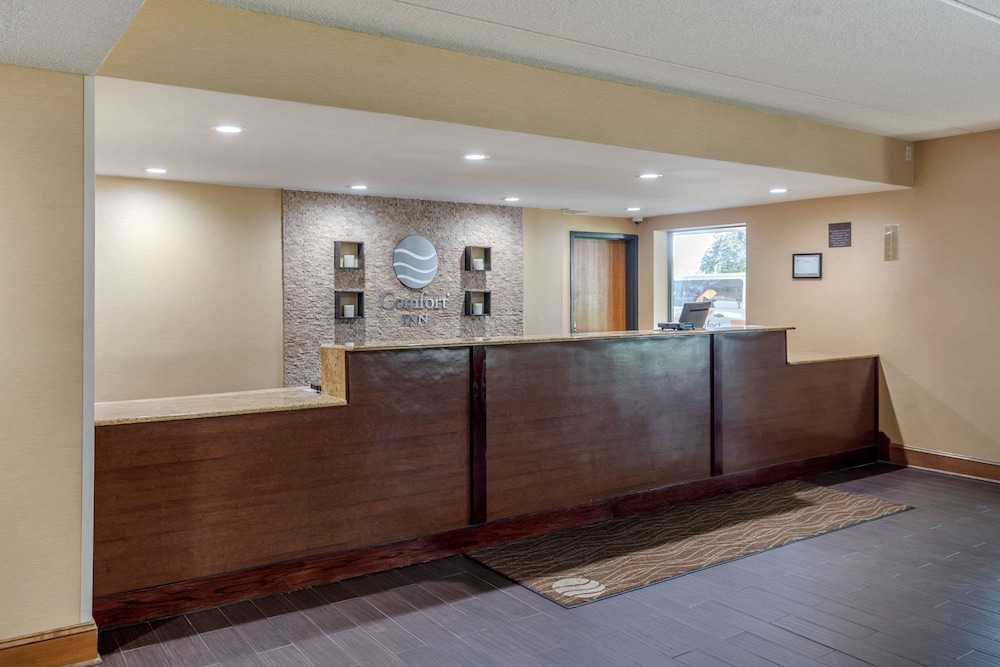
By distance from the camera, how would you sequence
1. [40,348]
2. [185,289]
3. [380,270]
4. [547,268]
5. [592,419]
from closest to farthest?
1. [40,348]
2. [592,419]
3. [185,289]
4. [380,270]
5. [547,268]

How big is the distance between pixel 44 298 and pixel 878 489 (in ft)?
18.0

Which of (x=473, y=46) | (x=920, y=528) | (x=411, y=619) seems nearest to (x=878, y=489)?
(x=920, y=528)

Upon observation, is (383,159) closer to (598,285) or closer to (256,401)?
(256,401)

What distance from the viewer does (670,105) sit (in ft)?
15.7

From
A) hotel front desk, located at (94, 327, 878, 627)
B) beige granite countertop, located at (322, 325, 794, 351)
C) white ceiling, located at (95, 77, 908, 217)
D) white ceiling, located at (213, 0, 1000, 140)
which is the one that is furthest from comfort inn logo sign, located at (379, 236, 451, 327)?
white ceiling, located at (213, 0, 1000, 140)

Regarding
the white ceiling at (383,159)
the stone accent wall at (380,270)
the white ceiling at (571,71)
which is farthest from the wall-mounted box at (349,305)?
the white ceiling at (571,71)

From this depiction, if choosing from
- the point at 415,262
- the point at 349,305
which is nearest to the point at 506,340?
the point at 349,305

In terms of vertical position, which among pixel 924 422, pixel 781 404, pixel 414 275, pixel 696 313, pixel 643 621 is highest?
pixel 414 275

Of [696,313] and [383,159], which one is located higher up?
[383,159]

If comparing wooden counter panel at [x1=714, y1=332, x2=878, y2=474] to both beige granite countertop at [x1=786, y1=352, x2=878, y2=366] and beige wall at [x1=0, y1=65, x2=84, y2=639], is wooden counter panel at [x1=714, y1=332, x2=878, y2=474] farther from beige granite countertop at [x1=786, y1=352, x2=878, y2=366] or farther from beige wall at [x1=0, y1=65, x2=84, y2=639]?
beige wall at [x1=0, y1=65, x2=84, y2=639]

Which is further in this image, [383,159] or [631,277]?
[631,277]

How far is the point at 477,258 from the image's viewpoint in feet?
24.4

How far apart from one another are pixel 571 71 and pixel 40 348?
2987 mm

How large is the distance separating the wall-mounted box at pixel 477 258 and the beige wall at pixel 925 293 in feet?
9.45
